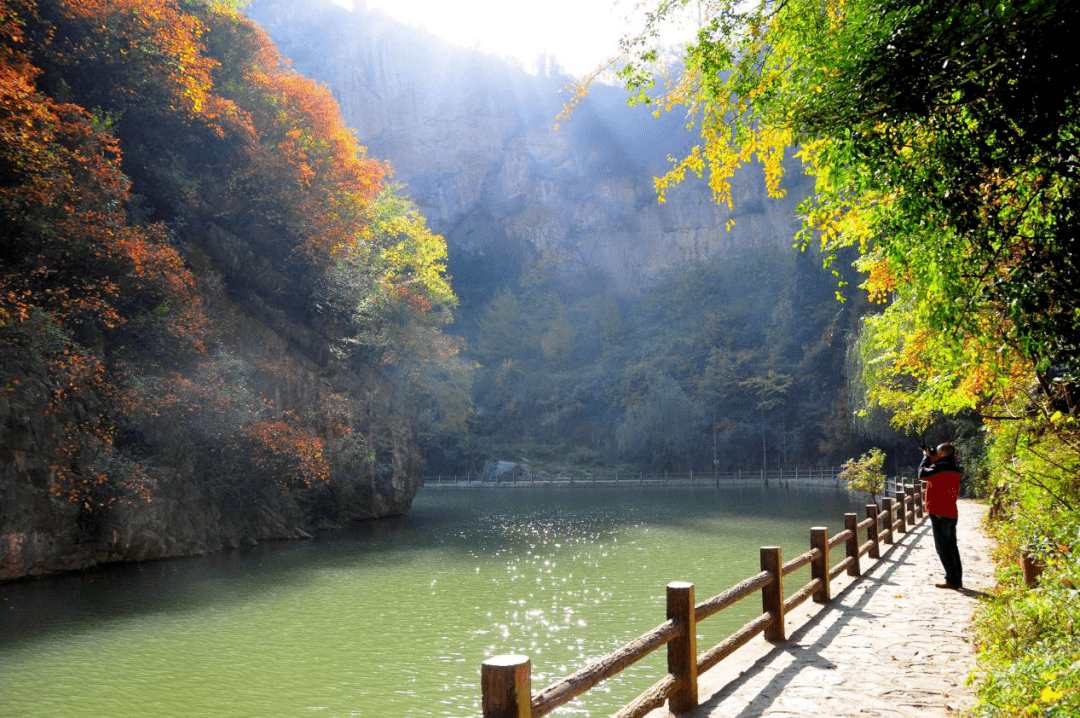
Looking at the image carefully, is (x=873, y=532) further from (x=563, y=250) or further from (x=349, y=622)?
(x=563, y=250)

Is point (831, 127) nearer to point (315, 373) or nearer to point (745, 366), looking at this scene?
point (315, 373)

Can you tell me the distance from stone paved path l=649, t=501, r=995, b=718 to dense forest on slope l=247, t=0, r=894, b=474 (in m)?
51.0

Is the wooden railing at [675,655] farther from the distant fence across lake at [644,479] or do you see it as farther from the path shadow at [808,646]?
the distant fence across lake at [644,479]

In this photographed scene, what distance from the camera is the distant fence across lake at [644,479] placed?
50.2 meters

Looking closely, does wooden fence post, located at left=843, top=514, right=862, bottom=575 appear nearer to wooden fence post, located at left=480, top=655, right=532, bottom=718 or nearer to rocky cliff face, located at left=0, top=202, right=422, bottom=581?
wooden fence post, located at left=480, top=655, right=532, bottom=718

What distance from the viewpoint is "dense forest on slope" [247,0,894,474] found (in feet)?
212

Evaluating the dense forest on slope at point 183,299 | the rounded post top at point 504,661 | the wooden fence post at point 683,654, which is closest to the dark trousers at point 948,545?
the wooden fence post at point 683,654

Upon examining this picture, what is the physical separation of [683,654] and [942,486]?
5.90 meters

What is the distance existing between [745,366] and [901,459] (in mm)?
18974

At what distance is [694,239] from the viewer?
78.8 m

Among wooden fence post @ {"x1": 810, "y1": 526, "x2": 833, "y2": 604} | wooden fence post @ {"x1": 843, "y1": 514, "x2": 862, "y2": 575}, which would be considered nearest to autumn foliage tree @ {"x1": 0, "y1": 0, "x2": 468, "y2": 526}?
wooden fence post @ {"x1": 810, "y1": 526, "x2": 833, "y2": 604}

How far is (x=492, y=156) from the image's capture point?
82.9 m

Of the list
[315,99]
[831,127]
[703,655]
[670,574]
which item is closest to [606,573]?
[670,574]

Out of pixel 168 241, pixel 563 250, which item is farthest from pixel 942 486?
pixel 563 250
